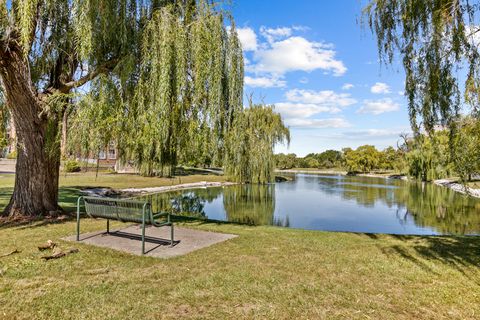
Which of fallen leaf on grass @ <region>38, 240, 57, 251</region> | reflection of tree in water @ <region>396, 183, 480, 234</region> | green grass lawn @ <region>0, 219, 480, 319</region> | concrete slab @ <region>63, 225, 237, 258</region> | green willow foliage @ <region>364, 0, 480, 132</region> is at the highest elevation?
green willow foliage @ <region>364, 0, 480, 132</region>

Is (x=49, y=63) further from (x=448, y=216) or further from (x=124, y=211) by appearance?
(x=448, y=216)

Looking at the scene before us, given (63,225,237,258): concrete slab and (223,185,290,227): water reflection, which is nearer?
(63,225,237,258): concrete slab

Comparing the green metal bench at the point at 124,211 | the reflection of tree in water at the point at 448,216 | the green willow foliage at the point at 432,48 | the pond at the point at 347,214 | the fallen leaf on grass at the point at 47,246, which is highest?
the green willow foliage at the point at 432,48

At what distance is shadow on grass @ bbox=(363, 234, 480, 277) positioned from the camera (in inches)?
170

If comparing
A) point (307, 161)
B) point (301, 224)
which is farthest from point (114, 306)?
point (307, 161)

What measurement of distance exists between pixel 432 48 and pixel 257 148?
1459 centimetres

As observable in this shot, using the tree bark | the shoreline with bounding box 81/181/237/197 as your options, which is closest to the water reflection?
the shoreline with bounding box 81/181/237/197

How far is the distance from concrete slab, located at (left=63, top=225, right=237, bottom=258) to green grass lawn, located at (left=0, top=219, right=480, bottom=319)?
0.28 metres

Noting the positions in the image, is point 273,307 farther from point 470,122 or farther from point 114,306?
point 470,122

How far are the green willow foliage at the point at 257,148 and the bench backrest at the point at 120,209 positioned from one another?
455 inches

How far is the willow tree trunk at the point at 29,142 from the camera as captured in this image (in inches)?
235

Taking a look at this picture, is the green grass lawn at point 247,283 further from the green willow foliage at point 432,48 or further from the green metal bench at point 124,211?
the green willow foliage at point 432,48

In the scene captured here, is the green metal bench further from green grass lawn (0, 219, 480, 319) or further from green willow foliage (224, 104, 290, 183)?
green willow foliage (224, 104, 290, 183)

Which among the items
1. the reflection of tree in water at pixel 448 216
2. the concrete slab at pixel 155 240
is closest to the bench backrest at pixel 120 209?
the concrete slab at pixel 155 240
